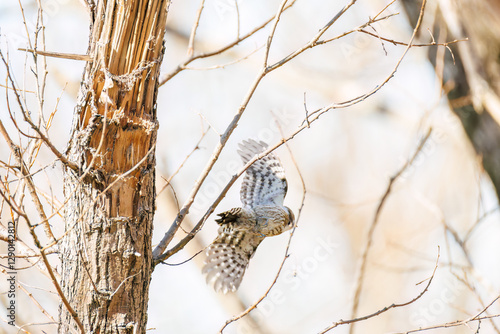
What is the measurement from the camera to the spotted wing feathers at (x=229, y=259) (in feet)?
13.5

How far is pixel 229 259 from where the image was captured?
4203mm

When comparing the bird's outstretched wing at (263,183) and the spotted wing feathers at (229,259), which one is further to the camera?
the bird's outstretched wing at (263,183)

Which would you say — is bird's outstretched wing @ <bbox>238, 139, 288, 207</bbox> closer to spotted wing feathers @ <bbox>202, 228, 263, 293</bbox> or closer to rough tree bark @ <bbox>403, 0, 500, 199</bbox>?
spotted wing feathers @ <bbox>202, 228, 263, 293</bbox>

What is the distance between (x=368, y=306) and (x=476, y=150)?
7.47 meters

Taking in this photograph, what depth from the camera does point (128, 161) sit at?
2428mm

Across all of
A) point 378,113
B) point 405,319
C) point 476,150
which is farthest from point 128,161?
point 405,319

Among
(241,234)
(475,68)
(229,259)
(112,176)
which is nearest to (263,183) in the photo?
(241,234)

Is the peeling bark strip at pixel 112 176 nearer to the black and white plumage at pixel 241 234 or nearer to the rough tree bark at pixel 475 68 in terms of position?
the black and white plumage at pixel 241 234

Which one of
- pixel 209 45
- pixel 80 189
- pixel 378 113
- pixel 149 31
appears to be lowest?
pixel 80 189

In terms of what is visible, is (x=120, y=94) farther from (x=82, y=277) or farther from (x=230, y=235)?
(x=230, y=235)

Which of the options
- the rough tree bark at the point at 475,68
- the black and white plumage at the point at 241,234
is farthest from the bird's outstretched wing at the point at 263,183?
the rough tree bark at the point at 475,68

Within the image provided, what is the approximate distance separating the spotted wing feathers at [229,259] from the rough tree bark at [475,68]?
2317 mm

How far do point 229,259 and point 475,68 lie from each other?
114 inches

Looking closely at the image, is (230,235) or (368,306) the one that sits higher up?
(368,306)
